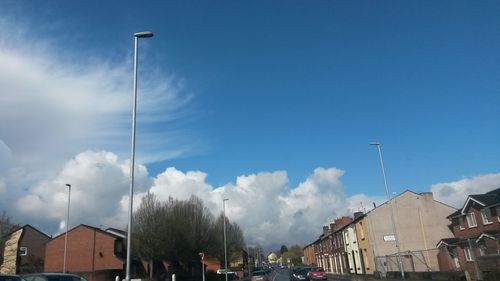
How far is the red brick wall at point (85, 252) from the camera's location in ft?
181

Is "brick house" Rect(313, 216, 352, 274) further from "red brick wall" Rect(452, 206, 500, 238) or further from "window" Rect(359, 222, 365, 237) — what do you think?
"red brick wall" Rect(452, 206, 500, 238)

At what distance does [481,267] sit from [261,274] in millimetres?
22394

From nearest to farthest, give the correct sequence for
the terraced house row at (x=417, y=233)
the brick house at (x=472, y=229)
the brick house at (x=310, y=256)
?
the brick house at (x=472, y=229) → the terraced house row at (x=417, y=233) → the brick house at (x=310, y=256)

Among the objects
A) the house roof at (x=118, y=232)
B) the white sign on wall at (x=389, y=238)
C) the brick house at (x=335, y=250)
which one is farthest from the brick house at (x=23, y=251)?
the brick house at (x=335, y=250)

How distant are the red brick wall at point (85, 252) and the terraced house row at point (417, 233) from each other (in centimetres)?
3123

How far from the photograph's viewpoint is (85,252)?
55875mm

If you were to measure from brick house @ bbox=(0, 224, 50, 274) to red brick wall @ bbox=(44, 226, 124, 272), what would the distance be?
565 cm

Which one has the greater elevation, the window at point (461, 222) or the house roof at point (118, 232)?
the house roof at point (118, 232)

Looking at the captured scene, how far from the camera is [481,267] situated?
29.2 meters

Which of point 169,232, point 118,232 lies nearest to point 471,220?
point 169,232

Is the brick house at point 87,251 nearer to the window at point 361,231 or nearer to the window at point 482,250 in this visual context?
the window at point 361,231

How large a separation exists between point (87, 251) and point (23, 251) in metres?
13.5

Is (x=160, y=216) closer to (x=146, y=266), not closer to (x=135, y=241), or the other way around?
(x=135, y=241)

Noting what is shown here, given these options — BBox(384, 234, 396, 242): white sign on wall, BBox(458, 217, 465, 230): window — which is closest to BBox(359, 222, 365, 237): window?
BBox(384, 234, 396, 242): white sign on wall
